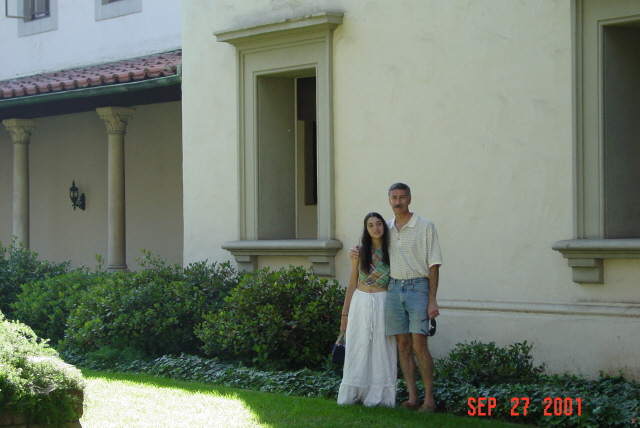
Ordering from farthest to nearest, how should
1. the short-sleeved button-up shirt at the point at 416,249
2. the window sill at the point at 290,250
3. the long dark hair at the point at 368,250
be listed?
the window sill at the point at 290,250 < the long dark hair at the point at 368,250 < the short-sleeved button-up shirt at the point at 416,249

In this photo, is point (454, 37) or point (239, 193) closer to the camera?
point (454, 37)

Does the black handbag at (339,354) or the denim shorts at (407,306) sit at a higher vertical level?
the denim shorts at (407,306)

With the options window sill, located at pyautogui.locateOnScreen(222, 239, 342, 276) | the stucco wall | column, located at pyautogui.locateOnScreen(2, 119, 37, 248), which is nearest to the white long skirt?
window sill, located at pyautogui.locateOnScreen(222, 239, 342, 276)

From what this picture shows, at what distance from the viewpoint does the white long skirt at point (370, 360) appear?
22.2 feet

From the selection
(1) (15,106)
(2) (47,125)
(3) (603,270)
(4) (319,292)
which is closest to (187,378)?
(4) (319,292)

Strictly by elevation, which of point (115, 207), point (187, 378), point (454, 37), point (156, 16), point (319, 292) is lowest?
point (187, 378)

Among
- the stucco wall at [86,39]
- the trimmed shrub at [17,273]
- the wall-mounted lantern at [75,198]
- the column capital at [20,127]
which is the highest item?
the stucco wall at [86,39]

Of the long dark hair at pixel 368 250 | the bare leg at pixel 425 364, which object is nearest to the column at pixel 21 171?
the long dark hair at pixel 368 250

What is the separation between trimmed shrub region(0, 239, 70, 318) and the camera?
11.6 meters

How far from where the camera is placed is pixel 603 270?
24.7 ft

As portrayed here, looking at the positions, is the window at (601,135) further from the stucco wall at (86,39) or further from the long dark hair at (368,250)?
the stucco wall at (86,39)

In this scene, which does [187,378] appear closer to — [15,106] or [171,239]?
[171,239]

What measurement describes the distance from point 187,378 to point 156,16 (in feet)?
27.9

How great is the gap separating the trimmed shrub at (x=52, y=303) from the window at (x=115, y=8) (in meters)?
6.14
